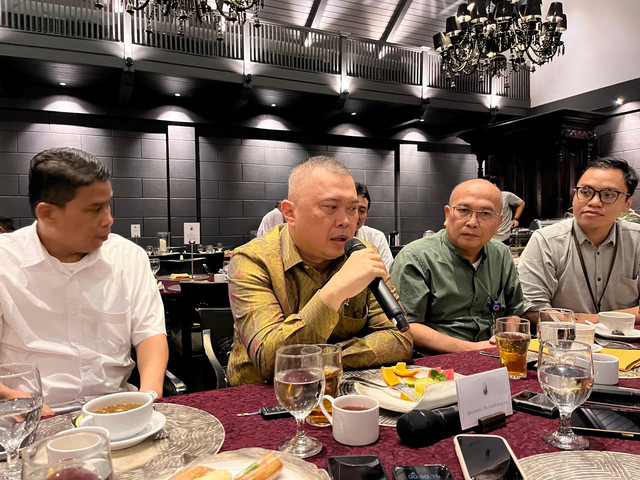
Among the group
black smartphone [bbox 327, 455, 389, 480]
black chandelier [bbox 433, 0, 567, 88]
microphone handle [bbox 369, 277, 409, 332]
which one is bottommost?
black smartphone [bbox 327, 455, 389, 480]

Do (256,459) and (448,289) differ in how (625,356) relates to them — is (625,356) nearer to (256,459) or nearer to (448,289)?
(448,289)

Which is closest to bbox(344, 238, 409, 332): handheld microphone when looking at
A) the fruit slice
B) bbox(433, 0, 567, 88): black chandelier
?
the fruit slice

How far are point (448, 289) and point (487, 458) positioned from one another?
1448mm

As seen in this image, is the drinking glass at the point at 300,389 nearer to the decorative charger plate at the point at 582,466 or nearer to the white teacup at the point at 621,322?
the decorative charger plate at the point at 582,466

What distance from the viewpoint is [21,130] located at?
7.16 metres

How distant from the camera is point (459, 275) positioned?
230 centimetres

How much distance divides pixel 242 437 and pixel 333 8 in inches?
426

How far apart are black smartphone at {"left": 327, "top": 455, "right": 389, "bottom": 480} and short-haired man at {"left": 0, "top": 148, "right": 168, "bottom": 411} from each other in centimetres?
94

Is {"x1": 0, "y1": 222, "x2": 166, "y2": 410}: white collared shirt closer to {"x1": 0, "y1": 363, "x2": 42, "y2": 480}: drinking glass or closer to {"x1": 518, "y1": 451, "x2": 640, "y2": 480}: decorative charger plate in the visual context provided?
{"x1": 0, "y1": 363, "x2": 42, "y2": 480}: drinking glass

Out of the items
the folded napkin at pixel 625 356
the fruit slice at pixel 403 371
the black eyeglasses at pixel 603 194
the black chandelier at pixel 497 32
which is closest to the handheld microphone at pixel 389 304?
the fruit slice at pixel 403 371

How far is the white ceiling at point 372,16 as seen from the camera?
1003 centimetres

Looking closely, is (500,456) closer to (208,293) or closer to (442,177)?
(208,293)

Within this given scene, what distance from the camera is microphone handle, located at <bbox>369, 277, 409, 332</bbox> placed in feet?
4.47

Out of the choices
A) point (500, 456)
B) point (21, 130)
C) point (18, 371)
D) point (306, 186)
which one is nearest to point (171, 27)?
point (21, 130)
